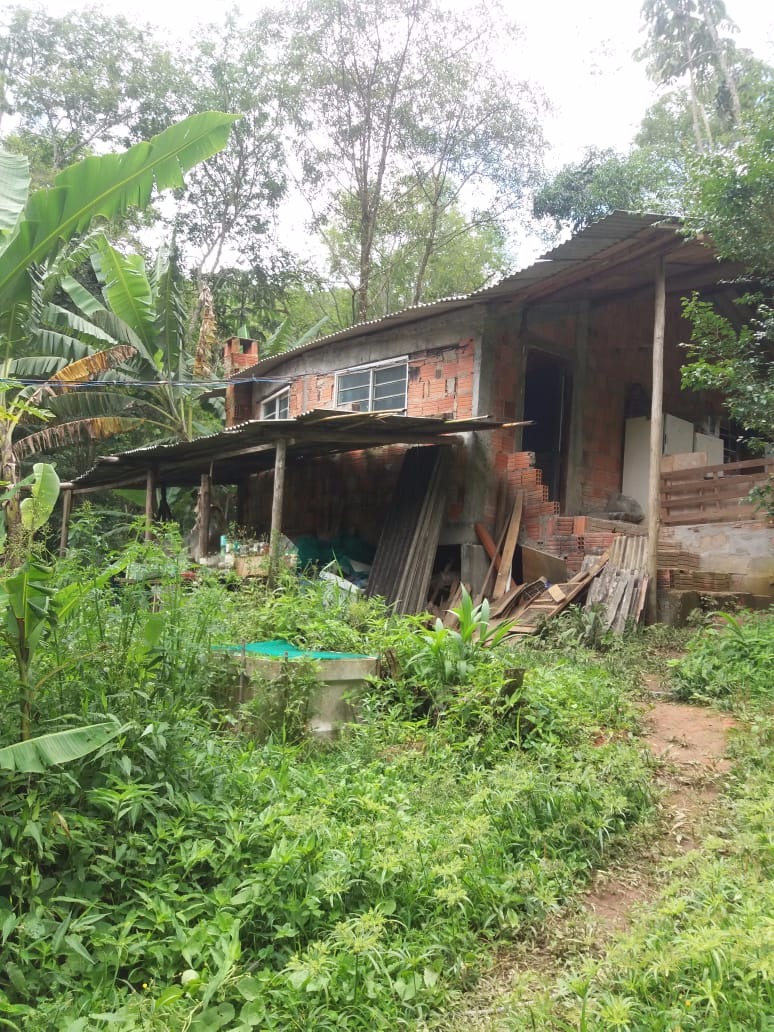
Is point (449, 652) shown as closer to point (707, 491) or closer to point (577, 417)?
point (707, 491)

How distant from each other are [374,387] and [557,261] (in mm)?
3943

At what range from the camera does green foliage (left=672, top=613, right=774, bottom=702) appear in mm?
6059

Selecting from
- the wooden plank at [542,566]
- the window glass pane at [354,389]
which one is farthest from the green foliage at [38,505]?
the window glass pane at [354,389]

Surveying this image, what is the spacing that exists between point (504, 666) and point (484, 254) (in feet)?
70.4

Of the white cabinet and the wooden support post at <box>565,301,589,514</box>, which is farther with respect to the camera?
the white cabinet

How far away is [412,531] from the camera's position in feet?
34.7

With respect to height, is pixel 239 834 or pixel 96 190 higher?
pixel 96 190

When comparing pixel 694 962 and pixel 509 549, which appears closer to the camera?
pixel 694 962

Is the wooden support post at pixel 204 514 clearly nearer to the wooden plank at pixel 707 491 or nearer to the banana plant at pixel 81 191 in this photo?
the banana plant at pixel 81 191

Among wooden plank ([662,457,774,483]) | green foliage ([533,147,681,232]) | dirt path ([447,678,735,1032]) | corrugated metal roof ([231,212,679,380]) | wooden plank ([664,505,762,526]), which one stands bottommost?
dirt path ([447,678,735,1032])

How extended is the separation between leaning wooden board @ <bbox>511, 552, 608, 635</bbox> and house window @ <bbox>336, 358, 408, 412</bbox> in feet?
12.7

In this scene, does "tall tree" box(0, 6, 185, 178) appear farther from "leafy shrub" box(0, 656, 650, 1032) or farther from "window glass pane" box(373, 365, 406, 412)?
"leafy shrub" box(0, 656, 650, 1032)

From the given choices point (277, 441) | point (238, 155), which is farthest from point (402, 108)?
point (277, 441)

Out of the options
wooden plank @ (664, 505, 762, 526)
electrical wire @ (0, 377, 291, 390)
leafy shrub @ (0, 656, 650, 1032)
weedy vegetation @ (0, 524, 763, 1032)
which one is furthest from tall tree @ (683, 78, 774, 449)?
electrical wire @ (0, 377, 291, 390)
